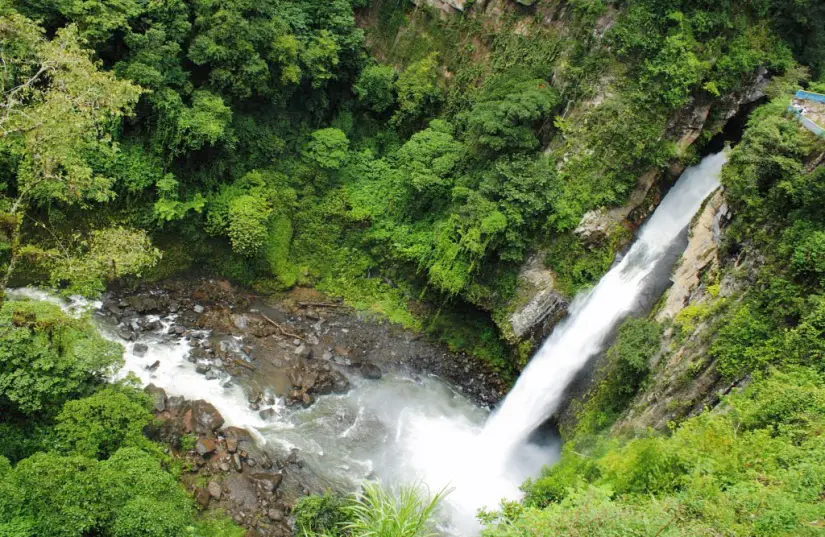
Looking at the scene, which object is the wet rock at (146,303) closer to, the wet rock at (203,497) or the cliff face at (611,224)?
the wet rock at (203,497)

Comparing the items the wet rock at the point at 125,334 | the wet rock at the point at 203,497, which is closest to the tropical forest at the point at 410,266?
the wet rock at the point at 203,497

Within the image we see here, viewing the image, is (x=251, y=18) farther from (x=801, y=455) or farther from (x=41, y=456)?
(x=801, y=455)

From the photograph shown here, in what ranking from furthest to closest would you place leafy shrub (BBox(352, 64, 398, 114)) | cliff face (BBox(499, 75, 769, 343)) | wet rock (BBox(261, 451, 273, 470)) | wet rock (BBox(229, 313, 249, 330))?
leafy shrub (BBox(352, 64, 398, 114)) < wet rock (BBox(229, 313, 249, 330)) < cliff face (BBox(499, 75, 769, 343)) < wet rock (BBox(261, 451, 273, 470))

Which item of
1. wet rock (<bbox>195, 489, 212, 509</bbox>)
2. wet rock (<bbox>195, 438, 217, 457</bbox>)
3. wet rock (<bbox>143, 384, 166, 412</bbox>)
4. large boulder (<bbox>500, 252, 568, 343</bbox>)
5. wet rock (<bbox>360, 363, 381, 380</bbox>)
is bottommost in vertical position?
wet rock (<bbox>143, 384, 166, 412</bbox>)

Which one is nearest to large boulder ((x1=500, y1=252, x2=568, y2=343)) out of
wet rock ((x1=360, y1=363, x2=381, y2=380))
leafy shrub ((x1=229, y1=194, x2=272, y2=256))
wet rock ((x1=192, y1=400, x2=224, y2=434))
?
wet rock ((x1=360, y1=363, x2=381, y2=380))

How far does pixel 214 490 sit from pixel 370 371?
6216 mm

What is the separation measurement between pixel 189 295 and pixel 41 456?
9.44 metres

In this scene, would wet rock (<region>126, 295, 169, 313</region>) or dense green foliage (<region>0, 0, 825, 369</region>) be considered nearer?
dense green foliage (<region>0, 0, 825, 369</region>)

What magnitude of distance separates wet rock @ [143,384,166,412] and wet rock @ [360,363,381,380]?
600 cm

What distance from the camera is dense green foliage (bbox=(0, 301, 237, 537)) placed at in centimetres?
925

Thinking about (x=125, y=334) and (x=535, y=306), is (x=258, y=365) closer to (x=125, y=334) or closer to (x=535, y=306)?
(x=125, y=334)

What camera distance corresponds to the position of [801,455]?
332 inches

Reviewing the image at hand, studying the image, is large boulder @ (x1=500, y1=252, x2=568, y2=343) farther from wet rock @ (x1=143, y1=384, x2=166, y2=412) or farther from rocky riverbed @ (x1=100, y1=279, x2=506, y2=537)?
wet rock @ (x1=143, y1=384, x2=166, y2=412)

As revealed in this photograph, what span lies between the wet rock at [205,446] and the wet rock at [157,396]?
152 cm
